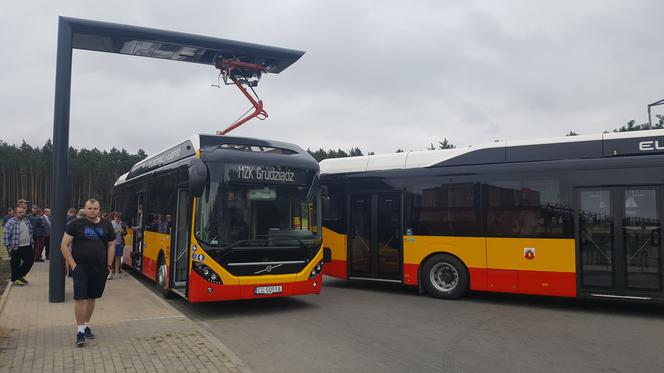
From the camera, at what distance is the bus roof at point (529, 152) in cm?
895

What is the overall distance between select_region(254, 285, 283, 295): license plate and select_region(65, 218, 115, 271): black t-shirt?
2683 mm

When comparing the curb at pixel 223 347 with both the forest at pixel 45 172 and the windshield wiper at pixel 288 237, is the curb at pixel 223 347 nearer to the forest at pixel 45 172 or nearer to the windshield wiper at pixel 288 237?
the windshield wiper at pixel 288 237

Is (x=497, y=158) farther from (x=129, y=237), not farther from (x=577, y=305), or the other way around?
(x=129, y=237)

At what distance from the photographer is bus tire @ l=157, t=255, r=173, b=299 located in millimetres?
10059

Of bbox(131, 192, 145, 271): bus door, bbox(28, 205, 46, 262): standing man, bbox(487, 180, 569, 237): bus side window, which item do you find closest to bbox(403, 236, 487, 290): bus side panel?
bbox(487, 180, 569, 237): bus side window

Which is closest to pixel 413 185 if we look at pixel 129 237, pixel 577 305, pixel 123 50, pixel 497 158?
pixel 497 158

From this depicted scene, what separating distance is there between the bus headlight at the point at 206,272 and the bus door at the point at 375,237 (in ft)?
14.5

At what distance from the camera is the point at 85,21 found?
33.1 feet

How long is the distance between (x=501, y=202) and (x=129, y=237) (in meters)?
10.4

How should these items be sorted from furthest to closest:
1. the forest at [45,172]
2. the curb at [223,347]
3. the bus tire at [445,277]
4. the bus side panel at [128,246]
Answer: the forest at [45,172] < the bus side panel at [128,246] < the bus tire at [445,277] < the curb at [223,347]

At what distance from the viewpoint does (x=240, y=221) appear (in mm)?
8492

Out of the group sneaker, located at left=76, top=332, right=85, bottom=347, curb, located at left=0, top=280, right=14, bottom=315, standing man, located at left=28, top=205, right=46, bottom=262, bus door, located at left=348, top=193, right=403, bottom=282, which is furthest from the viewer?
standing man, located at left=28, top=205, right=46, bottom=262

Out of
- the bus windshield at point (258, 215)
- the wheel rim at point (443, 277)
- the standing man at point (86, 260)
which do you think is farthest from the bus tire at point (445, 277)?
the standing man at point (86, 260)

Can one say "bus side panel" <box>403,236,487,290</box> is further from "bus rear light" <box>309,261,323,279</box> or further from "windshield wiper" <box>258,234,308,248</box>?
"windshield wiper" <box>258,234,308,248</box>
